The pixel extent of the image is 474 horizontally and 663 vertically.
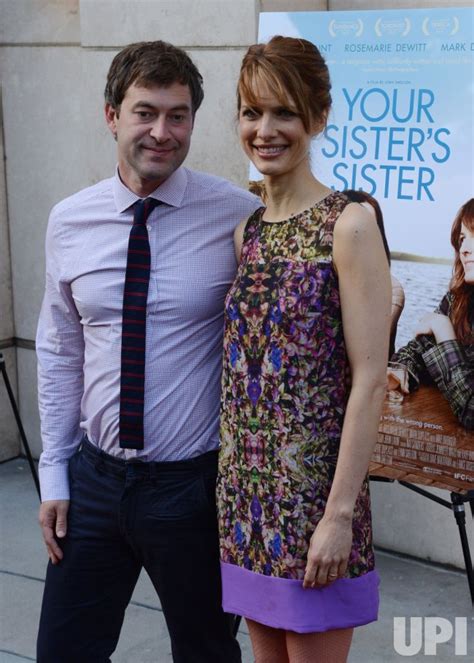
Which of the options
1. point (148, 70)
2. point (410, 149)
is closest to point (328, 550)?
point (148, 70)

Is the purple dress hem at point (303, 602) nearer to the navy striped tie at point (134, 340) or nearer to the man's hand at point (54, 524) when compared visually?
the navy striped tie at point (134, 340)

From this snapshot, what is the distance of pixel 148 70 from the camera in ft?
8.49

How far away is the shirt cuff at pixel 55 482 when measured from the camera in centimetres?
288

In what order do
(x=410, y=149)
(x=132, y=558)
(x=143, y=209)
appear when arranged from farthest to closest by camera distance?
(x=410, y=149)
(x=132, y=558)
(x=143, y=209)

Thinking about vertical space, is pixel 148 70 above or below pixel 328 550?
above

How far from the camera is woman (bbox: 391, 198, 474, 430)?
403 cm

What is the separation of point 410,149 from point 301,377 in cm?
194

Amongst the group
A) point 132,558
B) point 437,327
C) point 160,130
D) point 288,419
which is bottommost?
point 132,558

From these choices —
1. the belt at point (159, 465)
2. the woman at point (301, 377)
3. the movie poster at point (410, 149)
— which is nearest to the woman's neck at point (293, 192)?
the woman at point (301, 377)

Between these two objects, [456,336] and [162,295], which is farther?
[456,336]

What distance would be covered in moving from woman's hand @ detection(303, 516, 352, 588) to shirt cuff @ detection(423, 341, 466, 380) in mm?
1831

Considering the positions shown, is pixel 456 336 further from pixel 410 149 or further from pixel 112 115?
pixel 112 115

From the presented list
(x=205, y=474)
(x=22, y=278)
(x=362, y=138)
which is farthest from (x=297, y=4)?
(x=205, y=474)

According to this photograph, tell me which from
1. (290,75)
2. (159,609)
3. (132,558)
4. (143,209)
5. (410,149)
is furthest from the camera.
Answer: (159,609)
